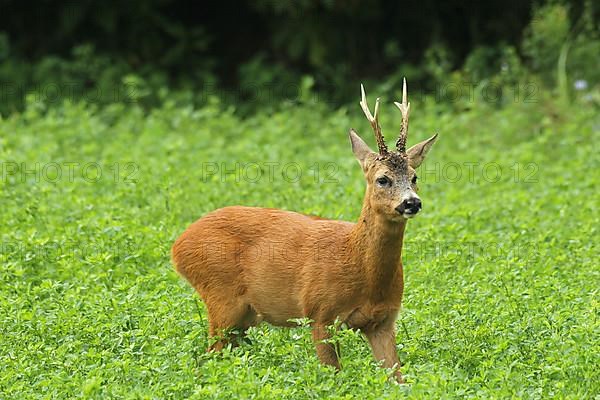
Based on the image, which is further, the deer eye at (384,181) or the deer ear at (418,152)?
the deer ear at (418,152)

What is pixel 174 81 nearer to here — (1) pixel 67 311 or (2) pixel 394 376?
(1) pixel 67 311

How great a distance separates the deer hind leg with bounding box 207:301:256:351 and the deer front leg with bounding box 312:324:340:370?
0.48m

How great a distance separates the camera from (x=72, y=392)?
5.70m

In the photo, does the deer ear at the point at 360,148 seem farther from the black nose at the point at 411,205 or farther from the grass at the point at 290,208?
the grass at the point at 290,208

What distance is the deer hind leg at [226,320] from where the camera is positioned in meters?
6.40

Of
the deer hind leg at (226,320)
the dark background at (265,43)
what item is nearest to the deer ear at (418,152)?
the deer hind leg at (226,320)

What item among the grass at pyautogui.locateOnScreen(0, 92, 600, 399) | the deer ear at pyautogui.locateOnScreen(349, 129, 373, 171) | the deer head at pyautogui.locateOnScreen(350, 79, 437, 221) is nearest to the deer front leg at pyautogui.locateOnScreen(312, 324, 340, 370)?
the grass at pyautogui.locateOnScreen(0, 92, 600, 399)

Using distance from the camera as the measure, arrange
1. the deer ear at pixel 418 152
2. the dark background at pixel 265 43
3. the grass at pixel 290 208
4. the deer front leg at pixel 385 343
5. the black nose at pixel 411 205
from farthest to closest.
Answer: the dark background at pixel 265 43 < the deer ear at pixel 418 152 < the deer front leg at pixel 385 343 < the black nose at pixel 411 205 < the grass at pixel 290 208

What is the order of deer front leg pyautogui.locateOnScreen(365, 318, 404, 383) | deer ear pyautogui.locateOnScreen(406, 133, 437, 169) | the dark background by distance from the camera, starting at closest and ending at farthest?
deer front leg pyautogui.locateOnScreen(365, 318, 404, 383) → deer ear pyautogui.locateOnScreen(406, 133, 437, 169) → the dark background

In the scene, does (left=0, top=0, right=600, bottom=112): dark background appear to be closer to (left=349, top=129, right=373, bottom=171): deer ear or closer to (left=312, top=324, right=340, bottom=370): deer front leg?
(left=349, top=129, right=373, bottom=171): deer ear

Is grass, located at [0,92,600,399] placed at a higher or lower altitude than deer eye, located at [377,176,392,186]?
lower

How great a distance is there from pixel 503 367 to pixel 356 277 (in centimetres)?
84

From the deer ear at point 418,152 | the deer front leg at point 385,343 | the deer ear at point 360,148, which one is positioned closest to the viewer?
the deer front leg at point 385,343

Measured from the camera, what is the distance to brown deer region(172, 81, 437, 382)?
612 cm
